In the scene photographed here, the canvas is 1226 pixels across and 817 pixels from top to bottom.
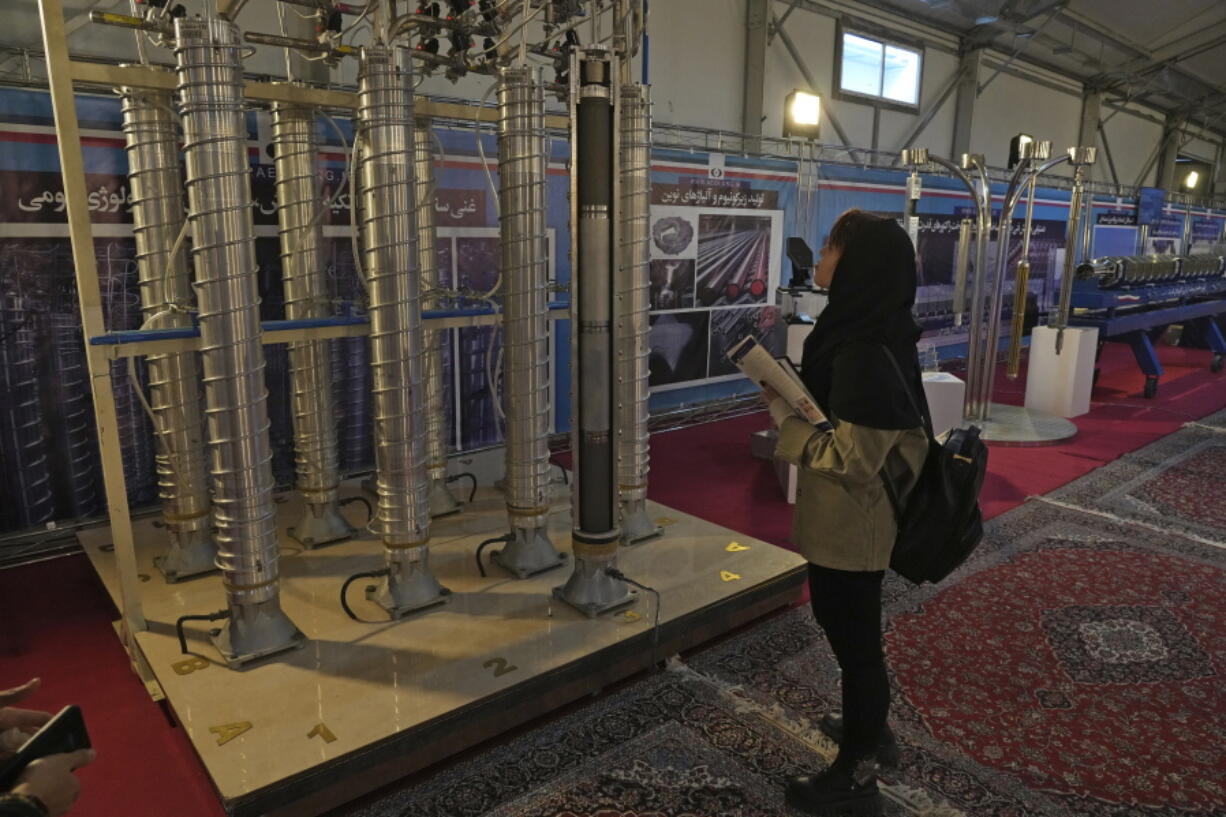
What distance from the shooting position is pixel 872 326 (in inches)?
66.0

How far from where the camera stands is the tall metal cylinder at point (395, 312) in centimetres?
235

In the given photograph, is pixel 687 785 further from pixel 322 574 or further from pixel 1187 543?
pixel 1187 543

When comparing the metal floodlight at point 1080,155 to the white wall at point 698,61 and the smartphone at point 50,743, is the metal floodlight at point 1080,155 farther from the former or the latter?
the smartphone at point 50,743

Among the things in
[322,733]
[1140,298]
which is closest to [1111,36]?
[1140,298]

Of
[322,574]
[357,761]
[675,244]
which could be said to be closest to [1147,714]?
[357,761]

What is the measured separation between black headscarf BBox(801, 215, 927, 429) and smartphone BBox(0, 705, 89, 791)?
4.72 feet

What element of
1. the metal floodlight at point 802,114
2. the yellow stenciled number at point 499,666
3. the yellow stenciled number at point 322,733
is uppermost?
the metal floodlight at point 802,114

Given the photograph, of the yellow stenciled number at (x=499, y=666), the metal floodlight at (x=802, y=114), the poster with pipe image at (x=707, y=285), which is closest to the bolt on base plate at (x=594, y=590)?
the yellow stenciled number at (x=499, y=666)

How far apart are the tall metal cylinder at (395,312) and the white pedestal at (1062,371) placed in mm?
5419

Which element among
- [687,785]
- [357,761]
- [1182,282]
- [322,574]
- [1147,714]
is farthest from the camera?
[1182,282]

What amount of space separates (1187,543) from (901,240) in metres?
3.14

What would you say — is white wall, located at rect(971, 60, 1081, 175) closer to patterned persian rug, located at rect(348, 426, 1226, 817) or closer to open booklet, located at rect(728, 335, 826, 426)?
patterned persian rug, located at rect(348, 426, 1226, 817)

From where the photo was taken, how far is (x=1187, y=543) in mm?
3793

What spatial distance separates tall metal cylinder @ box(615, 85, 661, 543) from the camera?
2818 millimetres
